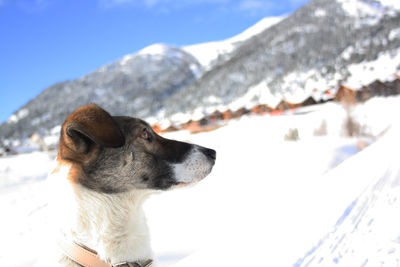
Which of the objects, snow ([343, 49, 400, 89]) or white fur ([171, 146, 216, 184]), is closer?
white fur ([171, 146, 216, 184])

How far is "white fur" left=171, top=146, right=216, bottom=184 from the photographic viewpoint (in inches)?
107

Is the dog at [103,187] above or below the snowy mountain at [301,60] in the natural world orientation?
below

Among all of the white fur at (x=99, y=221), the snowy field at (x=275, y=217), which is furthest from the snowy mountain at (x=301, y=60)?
the white fur at (x=99, y=221)

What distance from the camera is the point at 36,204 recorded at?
12094 millimetres

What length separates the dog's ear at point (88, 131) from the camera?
2188 mm

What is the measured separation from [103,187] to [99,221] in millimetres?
259

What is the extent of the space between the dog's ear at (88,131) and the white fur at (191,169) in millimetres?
611

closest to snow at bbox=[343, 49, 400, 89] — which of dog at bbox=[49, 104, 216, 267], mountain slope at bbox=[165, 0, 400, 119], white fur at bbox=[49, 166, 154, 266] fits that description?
mountain slope at bbox=[165, 0, 400, 119]

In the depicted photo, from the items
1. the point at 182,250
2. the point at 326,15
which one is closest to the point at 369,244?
the point at 182,250

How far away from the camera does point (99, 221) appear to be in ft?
7.82

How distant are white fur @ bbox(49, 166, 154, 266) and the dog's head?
3.0 inches

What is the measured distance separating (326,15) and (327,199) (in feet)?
624

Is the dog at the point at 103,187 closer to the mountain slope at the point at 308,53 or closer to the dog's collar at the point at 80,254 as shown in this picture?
the dog's collar at the point at 80,254

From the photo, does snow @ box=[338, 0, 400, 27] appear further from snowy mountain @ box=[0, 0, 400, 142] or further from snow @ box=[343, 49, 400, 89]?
snow @ box=[343, 49, 400, 89]
